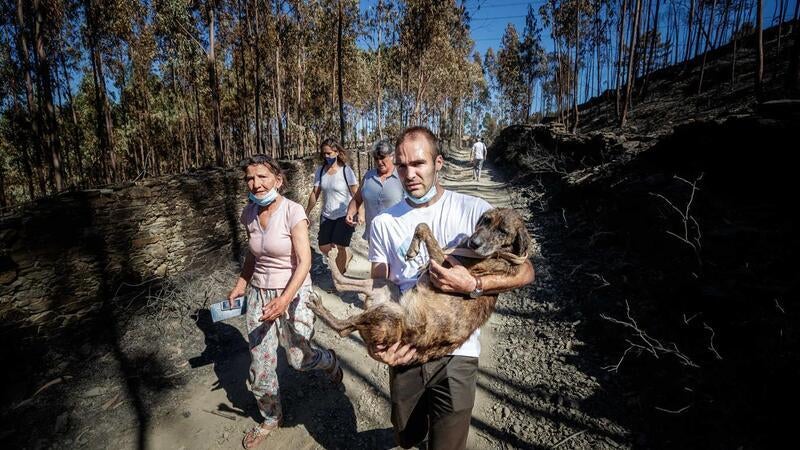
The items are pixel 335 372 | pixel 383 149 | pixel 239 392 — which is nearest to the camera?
pixel 335 372

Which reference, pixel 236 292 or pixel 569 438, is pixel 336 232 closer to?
pixel 236 292

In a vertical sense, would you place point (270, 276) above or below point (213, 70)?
below

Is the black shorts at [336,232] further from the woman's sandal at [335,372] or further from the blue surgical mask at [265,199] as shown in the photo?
the blue surgical mask at [265,199]

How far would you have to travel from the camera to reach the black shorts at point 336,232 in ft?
17.0

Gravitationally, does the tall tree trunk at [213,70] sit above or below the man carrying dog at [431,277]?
above

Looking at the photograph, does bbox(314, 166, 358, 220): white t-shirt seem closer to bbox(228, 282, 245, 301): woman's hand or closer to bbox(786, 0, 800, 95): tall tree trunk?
bbox(228, 282, 245, 301): woman's hand

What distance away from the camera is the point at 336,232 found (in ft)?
17.0

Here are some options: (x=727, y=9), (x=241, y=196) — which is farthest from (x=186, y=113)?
(x=727, y=9)

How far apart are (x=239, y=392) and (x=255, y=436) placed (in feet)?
2.82

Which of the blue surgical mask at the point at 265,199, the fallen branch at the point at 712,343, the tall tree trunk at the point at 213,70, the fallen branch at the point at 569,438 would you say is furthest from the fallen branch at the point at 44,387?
the tall tree trunk at the point at 213,70

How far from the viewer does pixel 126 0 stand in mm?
12938

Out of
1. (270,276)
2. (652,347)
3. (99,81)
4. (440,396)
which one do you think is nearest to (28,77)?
(99,81)

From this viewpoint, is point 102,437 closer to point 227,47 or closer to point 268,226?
point 268,226

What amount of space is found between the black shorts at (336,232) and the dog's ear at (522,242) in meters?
3.43
